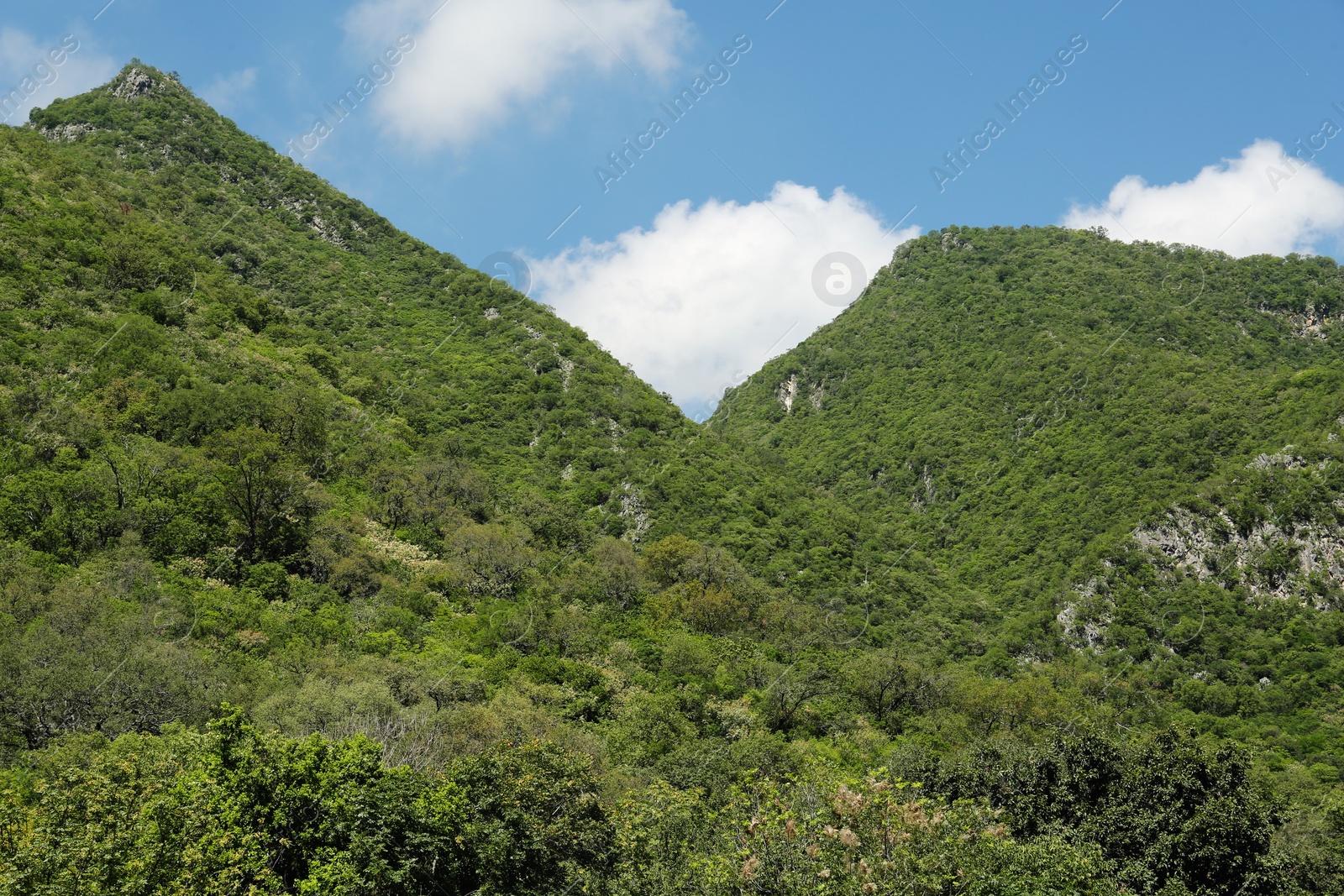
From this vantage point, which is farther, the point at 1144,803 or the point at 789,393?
the point at 789,393

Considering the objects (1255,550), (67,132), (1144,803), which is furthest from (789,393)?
(1144,803)

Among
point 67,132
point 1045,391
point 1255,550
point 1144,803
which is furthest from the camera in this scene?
point 1045,391

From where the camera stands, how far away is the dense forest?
20.8m

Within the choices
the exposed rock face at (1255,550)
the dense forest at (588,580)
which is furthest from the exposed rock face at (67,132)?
the exposed rock face at (1255,550)

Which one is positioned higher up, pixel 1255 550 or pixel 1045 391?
pixel 1045 391

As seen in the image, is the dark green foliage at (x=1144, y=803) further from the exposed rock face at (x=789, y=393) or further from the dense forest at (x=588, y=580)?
the exposed rock face at (x=789, y=393)

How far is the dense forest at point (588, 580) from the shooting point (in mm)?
20766

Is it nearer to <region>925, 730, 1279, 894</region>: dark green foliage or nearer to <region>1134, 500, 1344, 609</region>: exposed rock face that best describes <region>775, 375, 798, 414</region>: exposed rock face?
<region>1134, 500, 1344, 609</region>: exposed rock face

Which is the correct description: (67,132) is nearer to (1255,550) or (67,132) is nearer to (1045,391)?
(1045,391)

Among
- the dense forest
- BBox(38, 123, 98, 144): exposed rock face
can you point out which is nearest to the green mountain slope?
the dense forest

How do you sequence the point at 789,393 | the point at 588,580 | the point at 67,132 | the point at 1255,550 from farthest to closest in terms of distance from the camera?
the point at 789,393 < the point at 67,132 < the point at 1255,550 < the point at 588,580

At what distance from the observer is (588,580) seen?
57.5 m

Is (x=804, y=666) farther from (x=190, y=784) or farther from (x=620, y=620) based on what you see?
(x=190, y=784)

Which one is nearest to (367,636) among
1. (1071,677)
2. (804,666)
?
(804,666)
